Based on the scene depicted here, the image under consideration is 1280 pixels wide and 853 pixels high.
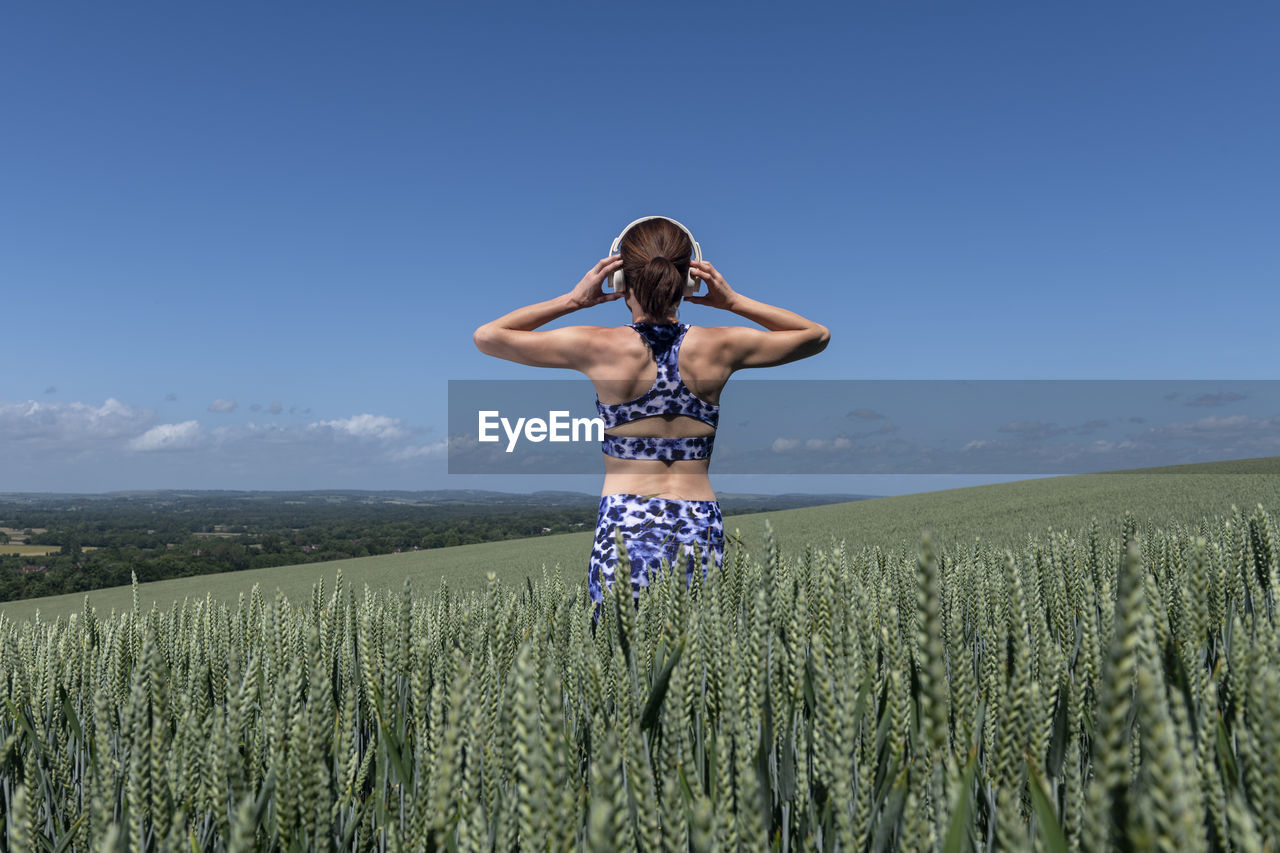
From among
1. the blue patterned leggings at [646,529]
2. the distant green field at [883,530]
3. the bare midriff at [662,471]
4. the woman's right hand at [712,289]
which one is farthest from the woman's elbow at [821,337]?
the distant green field at [883,530]

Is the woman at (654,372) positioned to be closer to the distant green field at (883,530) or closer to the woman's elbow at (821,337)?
the woman's elbow at (821,337)

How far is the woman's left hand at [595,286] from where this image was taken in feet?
12.7

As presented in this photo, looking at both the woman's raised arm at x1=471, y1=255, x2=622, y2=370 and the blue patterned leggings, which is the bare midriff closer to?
the blue patterned leggings

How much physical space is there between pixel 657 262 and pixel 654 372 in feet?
1.77

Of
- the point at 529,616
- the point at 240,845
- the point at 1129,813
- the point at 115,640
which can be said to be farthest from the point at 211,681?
the point at 1129,813

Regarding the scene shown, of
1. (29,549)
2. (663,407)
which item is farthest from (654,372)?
(29,549)

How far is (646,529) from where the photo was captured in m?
3.66

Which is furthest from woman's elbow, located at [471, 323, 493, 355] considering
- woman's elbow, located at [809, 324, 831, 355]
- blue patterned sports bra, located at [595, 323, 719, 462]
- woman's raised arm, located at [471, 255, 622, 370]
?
woman's elbow, located at [809, 324, 831, 355]

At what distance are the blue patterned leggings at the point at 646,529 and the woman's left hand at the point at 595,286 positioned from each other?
1064 millimetres

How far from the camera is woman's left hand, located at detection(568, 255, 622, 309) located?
387 cm

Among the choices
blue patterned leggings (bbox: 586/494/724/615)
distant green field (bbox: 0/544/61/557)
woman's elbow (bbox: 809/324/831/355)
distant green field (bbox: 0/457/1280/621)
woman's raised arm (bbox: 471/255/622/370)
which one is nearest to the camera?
blue patterned leggings (bbox: 586/494/724/615)

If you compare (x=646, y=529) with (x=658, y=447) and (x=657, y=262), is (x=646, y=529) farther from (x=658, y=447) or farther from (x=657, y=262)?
(x=657, y=262)

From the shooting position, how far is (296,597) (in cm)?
912

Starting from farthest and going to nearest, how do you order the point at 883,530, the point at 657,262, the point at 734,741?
the point at 883,530, the point at 657,262, the point at 734,741
